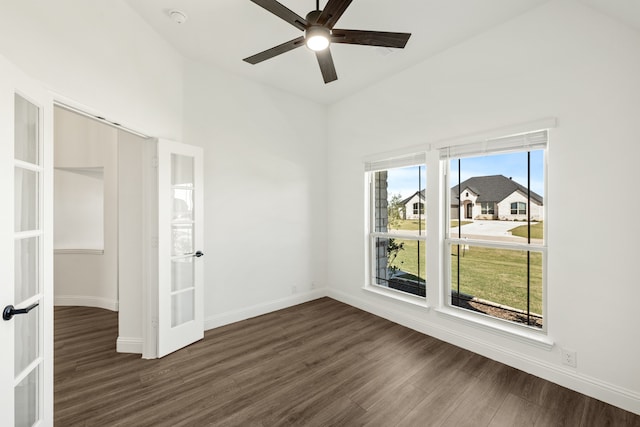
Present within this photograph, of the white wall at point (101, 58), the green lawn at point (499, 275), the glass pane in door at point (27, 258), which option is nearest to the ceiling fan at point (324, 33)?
the white wall at point (101, 58)

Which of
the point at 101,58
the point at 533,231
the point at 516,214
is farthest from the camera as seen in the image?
the point at 516,214

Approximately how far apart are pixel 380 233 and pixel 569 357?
7.59 ft

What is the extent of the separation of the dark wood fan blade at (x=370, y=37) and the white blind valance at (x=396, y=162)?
1.62 meters

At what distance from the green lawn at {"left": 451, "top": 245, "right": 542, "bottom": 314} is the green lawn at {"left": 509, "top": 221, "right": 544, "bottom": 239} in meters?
0.17

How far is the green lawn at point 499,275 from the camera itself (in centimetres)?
263

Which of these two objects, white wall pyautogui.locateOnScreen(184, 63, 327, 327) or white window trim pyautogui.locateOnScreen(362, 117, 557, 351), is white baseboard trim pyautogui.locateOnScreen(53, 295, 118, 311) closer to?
white wall pyautogui.locateOnScreen(184, 63, 327, 327)

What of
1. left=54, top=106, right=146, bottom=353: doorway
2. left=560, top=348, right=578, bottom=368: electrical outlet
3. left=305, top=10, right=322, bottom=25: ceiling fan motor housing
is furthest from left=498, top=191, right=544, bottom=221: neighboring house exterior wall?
left=54, top=106, right=146, bottom=353: doorway

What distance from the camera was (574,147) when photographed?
7.40 feet

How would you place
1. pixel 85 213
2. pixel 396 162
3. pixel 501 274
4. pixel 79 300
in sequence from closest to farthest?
pixel 501 274 → pixel 396 162 → pixel 79 300 → pixel 85 213

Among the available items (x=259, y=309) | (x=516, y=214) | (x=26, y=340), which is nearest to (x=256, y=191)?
(x=259, y=309)

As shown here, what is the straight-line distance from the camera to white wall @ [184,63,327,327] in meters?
3.44

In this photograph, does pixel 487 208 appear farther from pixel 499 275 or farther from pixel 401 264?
pixel 401 264

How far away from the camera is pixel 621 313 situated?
206 centimetres

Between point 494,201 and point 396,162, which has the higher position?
point 396,162
